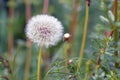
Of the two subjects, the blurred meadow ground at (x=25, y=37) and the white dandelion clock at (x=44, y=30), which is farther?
the blurred meadow ground at (x=25, y=37)

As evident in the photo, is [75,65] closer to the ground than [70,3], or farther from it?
closer to the ground

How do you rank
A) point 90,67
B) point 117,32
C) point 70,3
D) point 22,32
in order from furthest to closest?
1. point 22,32
2. point 70,3
3. point 117,32
4. point 90,67

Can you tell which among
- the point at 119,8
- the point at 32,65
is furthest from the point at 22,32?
the point at 119,8

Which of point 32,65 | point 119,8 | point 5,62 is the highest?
point 119,8

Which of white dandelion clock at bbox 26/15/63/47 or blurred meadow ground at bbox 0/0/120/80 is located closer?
white dandelion clock at bbox 26/15/63/47

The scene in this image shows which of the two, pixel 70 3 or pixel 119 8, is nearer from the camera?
pixel 119 8

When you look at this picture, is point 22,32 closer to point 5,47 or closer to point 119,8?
point 5,47

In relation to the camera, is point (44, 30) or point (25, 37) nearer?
point (44, 30)

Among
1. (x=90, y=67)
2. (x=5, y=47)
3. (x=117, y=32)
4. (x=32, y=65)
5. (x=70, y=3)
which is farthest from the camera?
(x=5, y=47)
